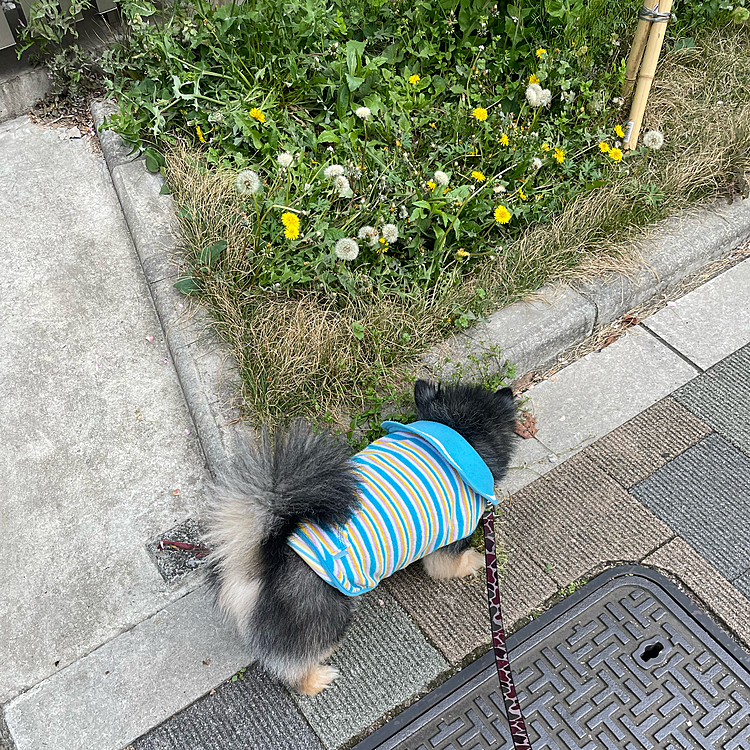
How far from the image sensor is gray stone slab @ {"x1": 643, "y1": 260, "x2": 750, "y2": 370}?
285 centimetres

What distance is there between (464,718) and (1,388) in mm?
2195

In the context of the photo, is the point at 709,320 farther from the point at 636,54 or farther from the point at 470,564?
the point at 470,564

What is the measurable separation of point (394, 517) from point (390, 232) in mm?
1303

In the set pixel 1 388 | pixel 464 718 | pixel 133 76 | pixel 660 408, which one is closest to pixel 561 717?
pixel 464 718

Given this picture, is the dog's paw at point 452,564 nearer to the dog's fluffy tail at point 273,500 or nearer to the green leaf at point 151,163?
the dog's fluffy tail at point 273,500

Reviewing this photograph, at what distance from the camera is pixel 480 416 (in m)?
1.96

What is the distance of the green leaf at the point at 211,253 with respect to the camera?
2654mm

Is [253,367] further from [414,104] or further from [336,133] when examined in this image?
[414,104]

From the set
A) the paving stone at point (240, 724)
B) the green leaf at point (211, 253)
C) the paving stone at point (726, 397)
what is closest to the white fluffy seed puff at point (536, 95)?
the paving stone at point (726, 397)

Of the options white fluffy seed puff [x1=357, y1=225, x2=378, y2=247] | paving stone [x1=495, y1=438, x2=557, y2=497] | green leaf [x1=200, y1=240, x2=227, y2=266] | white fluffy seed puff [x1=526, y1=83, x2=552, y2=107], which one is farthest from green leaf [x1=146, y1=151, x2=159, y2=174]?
paving stone [x1=495, y1=438, x2=557, y2=497]

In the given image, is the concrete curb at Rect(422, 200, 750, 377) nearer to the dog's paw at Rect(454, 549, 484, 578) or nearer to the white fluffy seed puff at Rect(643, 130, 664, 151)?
the white fluffy seed puff at Rect(643, 130, 664, 151)

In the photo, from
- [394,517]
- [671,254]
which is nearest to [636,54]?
[671,254]

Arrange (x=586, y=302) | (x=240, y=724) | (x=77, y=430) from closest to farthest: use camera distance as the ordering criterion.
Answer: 1. (x=240, y=724)
2. (x=77, y=430)
3. (x=586, y=302)

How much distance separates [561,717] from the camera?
187 cm
